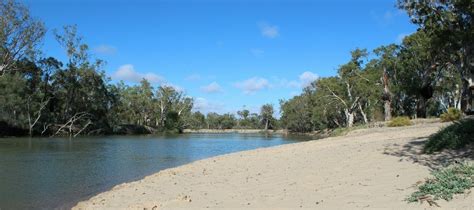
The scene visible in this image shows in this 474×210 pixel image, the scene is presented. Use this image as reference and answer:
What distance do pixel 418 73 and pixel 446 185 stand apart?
1922 inches

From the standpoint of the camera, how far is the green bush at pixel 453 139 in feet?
38.6

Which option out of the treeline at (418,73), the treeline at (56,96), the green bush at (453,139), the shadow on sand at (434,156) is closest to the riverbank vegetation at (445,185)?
the shadow on sand at (434,156)

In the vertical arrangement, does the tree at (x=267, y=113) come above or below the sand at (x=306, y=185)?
above

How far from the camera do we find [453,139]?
11938 mm

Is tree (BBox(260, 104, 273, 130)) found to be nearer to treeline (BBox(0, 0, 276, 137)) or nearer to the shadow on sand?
treeline (BBox(0, 0, 276, 137))

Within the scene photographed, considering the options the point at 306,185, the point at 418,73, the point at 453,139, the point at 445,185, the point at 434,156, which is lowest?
the point at 306,185

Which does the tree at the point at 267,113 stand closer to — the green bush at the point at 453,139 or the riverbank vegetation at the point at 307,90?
the riverbank vegetation at the point at 307,90

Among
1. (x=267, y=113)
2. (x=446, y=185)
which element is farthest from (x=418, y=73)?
(x=267, y=113)

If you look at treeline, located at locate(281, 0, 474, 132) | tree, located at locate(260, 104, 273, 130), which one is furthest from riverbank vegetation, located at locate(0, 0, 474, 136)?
tree, located at locate(260, 104, 273, 130)

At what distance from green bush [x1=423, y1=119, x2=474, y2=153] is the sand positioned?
49 cm

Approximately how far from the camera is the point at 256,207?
9.02 m

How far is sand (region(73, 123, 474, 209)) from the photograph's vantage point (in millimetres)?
8406

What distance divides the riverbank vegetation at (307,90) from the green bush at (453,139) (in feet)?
27.1

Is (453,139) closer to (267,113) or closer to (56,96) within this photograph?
(56,96)
